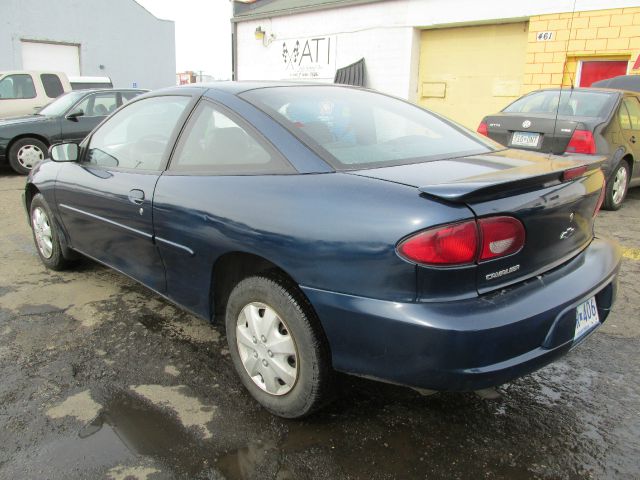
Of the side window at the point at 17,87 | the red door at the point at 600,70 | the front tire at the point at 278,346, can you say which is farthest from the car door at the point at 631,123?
the side window at the point at 17,87

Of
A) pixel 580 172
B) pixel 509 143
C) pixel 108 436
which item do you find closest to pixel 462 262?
pixel 580 172

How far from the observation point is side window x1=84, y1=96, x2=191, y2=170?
117 inches

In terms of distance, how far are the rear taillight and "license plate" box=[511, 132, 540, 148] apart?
456cm

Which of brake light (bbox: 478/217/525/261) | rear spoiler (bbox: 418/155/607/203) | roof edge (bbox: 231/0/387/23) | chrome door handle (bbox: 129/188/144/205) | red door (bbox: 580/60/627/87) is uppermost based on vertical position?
roof edge (bbox: 231/0/387/23)

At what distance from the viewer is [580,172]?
2.26 m

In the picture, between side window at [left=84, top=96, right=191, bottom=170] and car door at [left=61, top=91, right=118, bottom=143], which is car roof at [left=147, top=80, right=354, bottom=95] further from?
car door at [left=61, top=91, right=118, bottom=143]

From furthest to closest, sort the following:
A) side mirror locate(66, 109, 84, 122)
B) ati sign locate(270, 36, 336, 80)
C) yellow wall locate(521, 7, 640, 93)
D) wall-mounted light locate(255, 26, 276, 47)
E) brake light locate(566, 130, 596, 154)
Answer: wall-mounted light locate(255, 26, 276, 47) → ati sign locate(270, 36, 336, 80) → yellow wall locate(521, 7, 640, 93) → side mirror locate(66, 109, 84, 122) → brake light locate(566, 130, 596, 154)

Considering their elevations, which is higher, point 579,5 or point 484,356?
point 579,5

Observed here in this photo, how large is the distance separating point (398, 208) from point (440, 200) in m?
0.15

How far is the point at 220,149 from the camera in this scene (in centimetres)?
260

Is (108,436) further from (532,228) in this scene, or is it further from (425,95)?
(425,95)

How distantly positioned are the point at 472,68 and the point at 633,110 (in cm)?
569

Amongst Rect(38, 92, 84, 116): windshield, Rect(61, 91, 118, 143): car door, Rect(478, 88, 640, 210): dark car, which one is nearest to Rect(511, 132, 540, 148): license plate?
Rect(478, 88, 640, 210): dark car

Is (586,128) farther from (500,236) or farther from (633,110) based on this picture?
(500,236)
